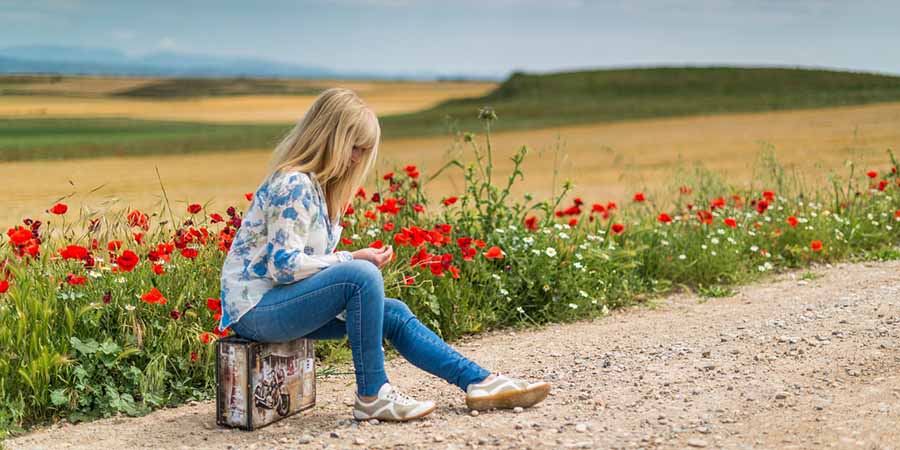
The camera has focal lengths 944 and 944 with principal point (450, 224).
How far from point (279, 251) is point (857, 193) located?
6731mm

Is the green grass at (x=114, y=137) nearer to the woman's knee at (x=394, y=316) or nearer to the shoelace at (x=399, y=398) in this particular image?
the woman's knee at (x=394, y=316)

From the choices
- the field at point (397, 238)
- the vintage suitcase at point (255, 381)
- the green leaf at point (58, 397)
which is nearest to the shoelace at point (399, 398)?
the vintage suitcase at point (255, 381)

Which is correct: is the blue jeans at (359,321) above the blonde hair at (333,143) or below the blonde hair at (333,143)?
below

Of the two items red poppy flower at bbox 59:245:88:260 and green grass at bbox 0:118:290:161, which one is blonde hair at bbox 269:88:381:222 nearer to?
red poppy flower at bbox 59:245:88:260

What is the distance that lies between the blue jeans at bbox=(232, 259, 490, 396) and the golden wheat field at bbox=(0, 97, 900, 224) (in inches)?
64.5

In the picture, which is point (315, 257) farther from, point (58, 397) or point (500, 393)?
point (58, 397)

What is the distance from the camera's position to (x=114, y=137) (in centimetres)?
1623

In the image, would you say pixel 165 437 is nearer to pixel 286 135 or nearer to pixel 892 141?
pixel 286 135

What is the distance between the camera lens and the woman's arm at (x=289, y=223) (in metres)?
3.68

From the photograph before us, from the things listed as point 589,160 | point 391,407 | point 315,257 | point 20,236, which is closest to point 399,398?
point 391,407

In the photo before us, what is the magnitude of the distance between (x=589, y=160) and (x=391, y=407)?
13299mm

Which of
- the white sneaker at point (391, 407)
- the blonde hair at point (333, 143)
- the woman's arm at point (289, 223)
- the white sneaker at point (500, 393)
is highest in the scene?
the blonde hair at point (333, 143)

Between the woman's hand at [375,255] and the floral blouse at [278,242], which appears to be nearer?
the floral blouse at [278,242]

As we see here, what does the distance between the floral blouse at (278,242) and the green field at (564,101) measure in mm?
10514
